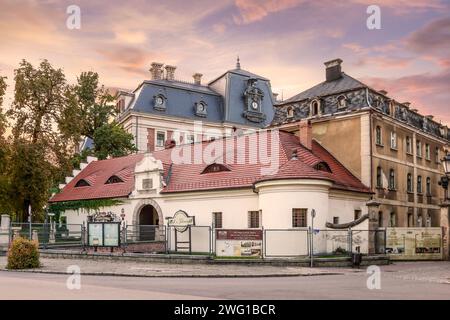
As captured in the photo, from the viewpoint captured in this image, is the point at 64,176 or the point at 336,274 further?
the point at 64,176

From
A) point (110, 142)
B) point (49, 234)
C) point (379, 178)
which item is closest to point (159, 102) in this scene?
point (110, 142)

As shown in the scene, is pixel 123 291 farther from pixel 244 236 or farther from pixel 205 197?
pixel 205 197

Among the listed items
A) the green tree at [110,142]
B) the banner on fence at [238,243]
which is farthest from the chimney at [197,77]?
the banner on fence at [238,243]

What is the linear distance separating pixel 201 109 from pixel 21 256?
47.0 metres

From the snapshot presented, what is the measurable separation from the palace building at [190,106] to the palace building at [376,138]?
976 inches

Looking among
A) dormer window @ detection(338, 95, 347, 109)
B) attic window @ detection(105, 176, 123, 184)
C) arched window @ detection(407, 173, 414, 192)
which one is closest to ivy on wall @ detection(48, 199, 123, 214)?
attic window @ detection(105, 176, 123, 184)

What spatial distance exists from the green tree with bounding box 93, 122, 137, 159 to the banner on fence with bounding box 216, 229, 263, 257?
110 feet

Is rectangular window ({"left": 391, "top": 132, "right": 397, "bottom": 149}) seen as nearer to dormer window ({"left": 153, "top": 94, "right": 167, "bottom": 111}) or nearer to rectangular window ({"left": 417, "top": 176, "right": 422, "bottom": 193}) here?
rectangular window ({"left": 417, "top": 176, "right": 422, "bottom": 193})

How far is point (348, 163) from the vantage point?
36.4 meters

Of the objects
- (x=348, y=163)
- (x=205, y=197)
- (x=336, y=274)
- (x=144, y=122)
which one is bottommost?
(x=336, y=274)

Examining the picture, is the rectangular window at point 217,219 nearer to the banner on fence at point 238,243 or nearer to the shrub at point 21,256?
the banner on fence at point 238,243

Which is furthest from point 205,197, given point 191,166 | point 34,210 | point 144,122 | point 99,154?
point 144,122

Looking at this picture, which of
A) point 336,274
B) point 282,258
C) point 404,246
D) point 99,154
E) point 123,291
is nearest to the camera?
point 123,291

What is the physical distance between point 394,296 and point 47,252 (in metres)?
21.2
